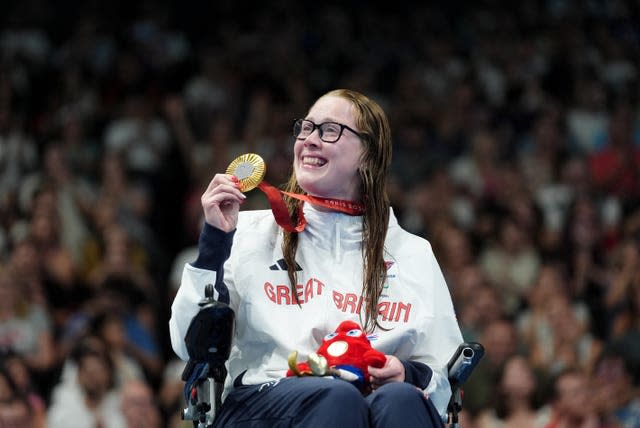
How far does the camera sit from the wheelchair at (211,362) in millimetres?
3496

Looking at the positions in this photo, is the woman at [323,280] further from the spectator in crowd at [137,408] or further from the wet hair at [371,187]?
the spectator in crowd at [137,408]

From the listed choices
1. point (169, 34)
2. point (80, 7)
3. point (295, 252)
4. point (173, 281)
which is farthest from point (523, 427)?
point (80, 7)

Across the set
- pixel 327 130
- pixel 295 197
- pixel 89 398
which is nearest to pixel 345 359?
pixel 295 197

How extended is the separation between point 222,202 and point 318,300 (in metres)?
0.46

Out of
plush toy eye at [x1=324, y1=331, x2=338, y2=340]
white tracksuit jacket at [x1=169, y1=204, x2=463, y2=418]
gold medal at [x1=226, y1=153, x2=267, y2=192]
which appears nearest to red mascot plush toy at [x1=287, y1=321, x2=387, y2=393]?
plush toy eye at [x1=324, y1=331, x2=338, y2=340]

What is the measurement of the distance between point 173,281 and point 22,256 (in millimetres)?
958

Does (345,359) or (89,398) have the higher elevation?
(345,359)

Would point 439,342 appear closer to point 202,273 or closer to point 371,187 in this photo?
point 371,187

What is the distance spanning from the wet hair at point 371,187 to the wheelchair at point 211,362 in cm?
38

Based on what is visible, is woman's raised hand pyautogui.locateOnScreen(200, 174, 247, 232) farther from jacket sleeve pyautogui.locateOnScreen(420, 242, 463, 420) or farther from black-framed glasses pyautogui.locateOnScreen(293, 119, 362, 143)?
jacket sleeve pyautogui.locateOnScreen(420, 242, 463, 420)

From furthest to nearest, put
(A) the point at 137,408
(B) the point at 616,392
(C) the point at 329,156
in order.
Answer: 1. (B) the point at 616,392
2. (A) the point at 137,408
3. (C) the point at 329,156

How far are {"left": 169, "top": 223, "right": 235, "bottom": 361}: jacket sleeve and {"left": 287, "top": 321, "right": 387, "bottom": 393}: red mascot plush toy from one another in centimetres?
33

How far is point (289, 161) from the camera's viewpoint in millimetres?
8297

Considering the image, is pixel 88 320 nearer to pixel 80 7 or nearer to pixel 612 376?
pixel 612 376
